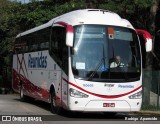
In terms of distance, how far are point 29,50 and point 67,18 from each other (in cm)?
659

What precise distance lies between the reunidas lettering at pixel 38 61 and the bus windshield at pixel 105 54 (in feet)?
13.1

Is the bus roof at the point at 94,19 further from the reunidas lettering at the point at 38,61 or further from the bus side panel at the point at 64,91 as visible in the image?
the reunidas lettering at the point at 38,61

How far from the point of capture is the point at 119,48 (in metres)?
16.2

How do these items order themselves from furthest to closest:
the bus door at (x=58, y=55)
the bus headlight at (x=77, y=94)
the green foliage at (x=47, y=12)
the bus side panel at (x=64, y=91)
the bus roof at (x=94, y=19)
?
the green foliage at (x=47, y=12) → the bus door at (x=58, y=55) → the bus roof at (x=94, y=19) → the bus side panel at (x=64, y=91) → the bus headlight at (x=77, y=94)

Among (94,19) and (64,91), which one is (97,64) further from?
(94,19)

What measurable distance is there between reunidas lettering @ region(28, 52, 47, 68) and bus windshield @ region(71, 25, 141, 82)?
13.1 ft

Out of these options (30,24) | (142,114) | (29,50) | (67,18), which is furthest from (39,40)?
(30,24)

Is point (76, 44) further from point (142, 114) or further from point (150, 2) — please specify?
point (150, 2)

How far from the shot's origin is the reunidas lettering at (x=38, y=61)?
1998 cm

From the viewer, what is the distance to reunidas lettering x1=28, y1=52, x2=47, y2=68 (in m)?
20.0

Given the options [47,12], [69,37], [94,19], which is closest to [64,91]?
[69,37]

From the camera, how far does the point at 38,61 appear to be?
833 inches

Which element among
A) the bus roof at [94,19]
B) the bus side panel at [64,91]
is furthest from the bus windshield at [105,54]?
the bus side panel at [64,91]

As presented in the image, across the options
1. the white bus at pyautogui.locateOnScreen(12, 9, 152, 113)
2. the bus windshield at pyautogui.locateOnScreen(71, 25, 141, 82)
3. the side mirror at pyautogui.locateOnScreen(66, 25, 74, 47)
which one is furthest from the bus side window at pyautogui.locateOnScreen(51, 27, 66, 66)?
the side mirror at pyautogui.locateOnScreen(66, 25, 74, 47)
